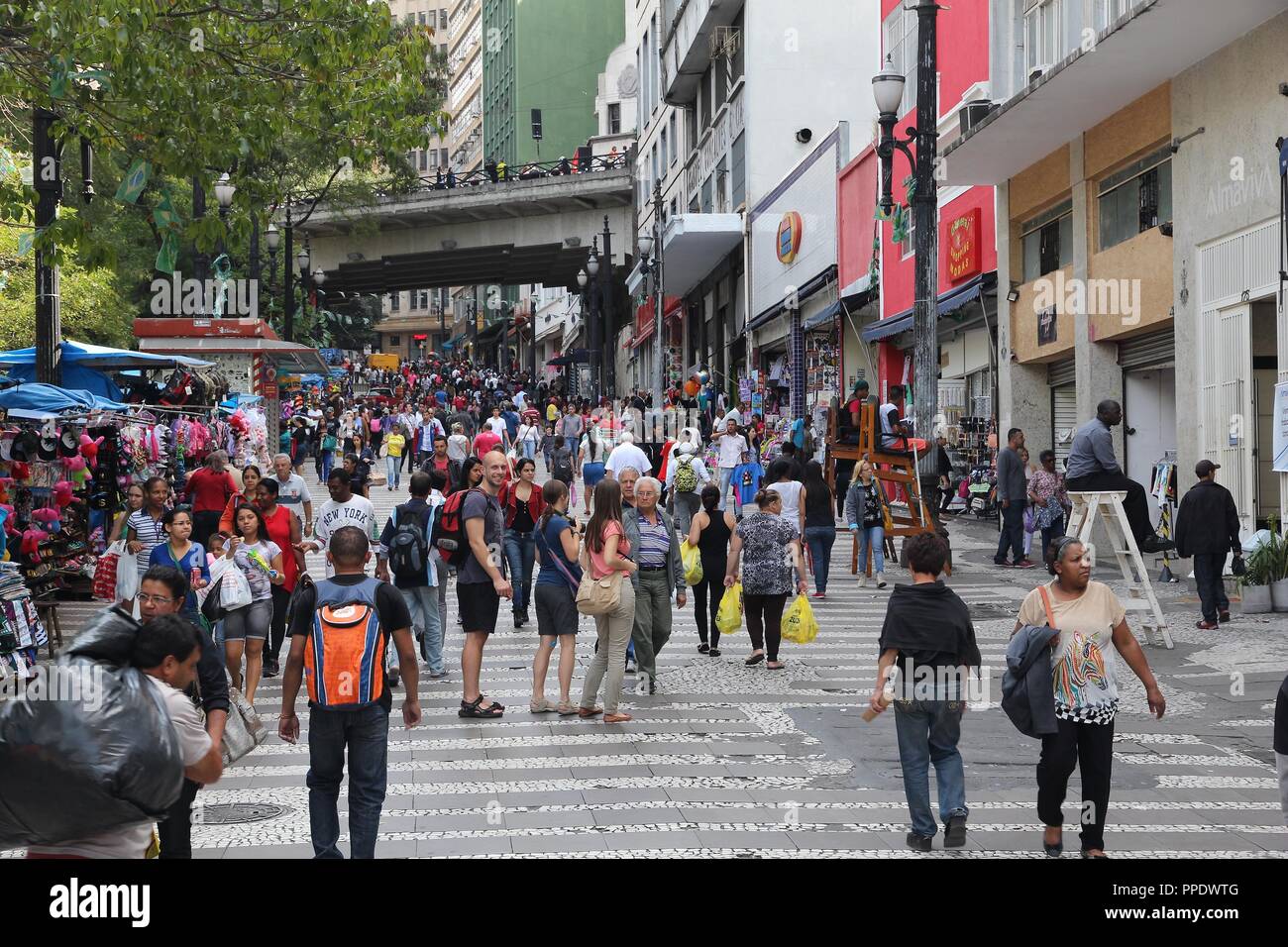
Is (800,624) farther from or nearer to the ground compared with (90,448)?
nearer to the ground

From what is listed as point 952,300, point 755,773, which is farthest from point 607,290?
point 755,773

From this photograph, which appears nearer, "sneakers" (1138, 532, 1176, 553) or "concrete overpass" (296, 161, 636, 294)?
"sneakers" (1138, 532, 1176, 553)

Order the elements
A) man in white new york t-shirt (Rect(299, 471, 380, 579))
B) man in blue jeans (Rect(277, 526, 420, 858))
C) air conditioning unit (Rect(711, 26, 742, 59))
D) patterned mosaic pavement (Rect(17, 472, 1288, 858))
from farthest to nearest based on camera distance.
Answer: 1. air conditioning unit (Rect(711, 26, 742, 59))
2. man in white new york t-shirt (Rect(299, 471, 380, 579))
3. patterned mosaic pavement (Rect(17, 472, 1288, 858))
4. man in blue jeans (Rect(277, 526, 420, 858))

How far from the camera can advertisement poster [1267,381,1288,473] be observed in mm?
14773

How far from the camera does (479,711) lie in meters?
11.0

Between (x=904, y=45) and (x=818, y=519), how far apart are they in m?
14.0

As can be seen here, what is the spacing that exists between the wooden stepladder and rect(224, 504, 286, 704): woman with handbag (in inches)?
267

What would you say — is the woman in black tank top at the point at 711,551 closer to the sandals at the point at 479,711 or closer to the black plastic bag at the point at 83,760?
the sandals at the point at 479,711

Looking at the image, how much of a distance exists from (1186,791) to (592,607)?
4170mm

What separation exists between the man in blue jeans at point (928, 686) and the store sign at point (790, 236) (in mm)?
27600

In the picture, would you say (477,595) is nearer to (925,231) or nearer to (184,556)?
(184,556)

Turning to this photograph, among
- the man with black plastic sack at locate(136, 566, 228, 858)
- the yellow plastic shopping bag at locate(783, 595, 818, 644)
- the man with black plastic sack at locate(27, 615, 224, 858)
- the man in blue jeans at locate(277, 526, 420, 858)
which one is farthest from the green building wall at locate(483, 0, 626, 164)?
the man with black plastic sack at locate(27, 615, 224, 858)

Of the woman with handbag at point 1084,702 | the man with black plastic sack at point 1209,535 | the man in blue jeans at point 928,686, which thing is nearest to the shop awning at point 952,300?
the man with black plastic sack at point 1209,535

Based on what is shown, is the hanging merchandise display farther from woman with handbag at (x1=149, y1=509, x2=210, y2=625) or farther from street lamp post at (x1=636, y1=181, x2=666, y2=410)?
street lamp post at (x1=636, y1=181, x2=666, y2=410)
